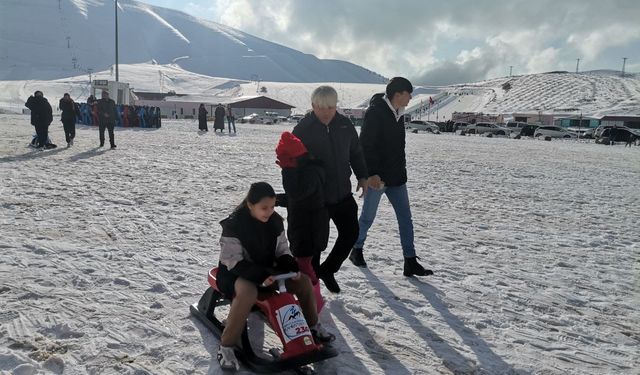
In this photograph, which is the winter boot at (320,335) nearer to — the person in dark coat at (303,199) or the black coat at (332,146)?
the person in dark coat at (303,199)

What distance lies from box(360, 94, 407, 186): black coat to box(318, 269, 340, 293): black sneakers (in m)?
1.08

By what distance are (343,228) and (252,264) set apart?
123 cm

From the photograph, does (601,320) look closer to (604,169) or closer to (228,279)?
(228,279)

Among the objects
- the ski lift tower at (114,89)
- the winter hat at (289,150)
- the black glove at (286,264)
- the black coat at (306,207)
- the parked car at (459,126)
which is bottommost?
the black glove at (286,264)

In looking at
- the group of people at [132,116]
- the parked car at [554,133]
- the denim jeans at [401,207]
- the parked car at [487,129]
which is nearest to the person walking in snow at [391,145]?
the denim jeans at [401,207]

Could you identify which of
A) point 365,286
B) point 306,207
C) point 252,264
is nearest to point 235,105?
point 365,286

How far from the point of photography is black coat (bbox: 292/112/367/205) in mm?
3947

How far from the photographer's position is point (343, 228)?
13.6ft

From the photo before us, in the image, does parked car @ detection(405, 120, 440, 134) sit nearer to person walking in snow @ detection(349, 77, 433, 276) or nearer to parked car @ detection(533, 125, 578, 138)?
parked car @ detection(533, 125, 578, 138)

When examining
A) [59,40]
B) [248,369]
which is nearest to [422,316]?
[248,369]

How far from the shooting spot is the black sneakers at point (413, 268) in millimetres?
4867

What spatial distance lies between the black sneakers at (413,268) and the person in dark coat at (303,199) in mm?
1222

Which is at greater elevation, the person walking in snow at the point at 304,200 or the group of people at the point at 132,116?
Result: the group of people at the point at 132,116

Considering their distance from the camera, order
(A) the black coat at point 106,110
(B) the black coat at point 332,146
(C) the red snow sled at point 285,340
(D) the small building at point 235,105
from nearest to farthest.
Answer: (C) the red snow sled at point 285,340 → (B) the black coat at point 332,146 → (A) the black coat at point 106,110 → (D) the small building at point 235,105
